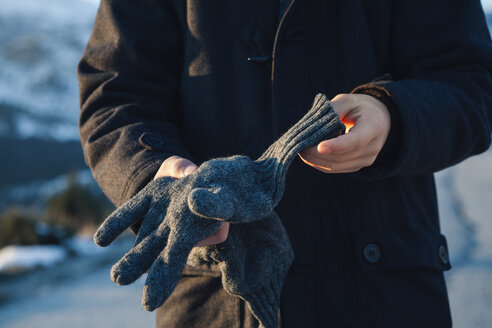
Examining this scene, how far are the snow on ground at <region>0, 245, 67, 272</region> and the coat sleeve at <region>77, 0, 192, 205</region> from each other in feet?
15.2

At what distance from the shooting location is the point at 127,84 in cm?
142

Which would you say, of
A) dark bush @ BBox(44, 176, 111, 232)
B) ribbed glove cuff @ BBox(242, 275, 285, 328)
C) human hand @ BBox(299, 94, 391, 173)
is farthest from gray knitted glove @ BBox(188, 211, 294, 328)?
dark bush @ BBox(44, 176, 111, 232)

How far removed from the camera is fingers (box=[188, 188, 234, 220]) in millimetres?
919

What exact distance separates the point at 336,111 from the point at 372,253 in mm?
447

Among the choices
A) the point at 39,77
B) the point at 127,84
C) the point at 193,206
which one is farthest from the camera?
the point at 39,77

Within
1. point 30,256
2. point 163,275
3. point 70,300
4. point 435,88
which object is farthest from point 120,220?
point 30,256

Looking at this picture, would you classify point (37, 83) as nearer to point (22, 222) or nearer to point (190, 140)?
point (22, 222)

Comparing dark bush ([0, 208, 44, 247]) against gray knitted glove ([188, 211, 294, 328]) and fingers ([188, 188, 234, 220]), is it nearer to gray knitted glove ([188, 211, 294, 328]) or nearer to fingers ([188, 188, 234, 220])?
gray knitted glove ([188, 211, 294, 328])

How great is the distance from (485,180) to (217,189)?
837cm

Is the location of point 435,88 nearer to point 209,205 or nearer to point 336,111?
point 336,111

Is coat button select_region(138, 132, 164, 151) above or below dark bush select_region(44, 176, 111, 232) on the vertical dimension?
above

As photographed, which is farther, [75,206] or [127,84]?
[75,206]

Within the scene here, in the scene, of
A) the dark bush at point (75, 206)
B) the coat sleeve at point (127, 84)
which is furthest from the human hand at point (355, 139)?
the dark bush at point (75, 206)

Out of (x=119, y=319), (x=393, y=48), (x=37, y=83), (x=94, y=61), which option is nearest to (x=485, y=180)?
(x=119, y=319)
